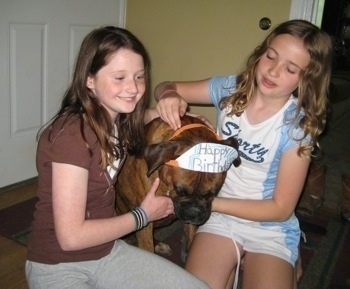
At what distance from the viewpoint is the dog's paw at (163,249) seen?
219 centimetres

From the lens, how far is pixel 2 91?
2.44m

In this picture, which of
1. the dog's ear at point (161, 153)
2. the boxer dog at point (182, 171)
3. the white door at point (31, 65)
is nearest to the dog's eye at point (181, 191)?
the boxer dog at point (182, 171)

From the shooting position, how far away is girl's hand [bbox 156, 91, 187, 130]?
1565 mm

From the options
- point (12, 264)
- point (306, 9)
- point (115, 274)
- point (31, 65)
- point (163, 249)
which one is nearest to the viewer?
point (115, 274)

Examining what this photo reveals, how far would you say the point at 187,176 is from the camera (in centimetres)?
150

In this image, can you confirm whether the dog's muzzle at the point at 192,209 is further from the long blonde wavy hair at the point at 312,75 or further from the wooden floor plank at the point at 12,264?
the wooden floor plank at the point at 12,264

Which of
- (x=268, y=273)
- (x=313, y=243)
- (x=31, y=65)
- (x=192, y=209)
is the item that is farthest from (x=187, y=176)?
(x=31, y=65)

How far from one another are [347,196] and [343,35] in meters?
6.72

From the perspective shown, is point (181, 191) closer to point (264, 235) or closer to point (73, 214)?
point (264, 235)

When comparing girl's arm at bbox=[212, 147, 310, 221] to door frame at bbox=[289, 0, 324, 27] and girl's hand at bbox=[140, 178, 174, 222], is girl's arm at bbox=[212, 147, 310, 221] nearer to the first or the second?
girl's hand at bbox=[140, 178, 174, 222]

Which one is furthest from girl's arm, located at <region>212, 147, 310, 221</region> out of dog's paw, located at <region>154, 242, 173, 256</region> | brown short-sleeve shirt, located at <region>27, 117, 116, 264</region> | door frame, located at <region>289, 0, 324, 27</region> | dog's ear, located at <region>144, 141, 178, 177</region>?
door frame, located at <region>289, 0, 324, 27</region>

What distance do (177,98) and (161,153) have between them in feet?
1.07

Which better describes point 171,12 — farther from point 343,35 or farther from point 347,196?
point 343,35

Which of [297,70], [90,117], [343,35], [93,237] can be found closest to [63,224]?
[93,237]
